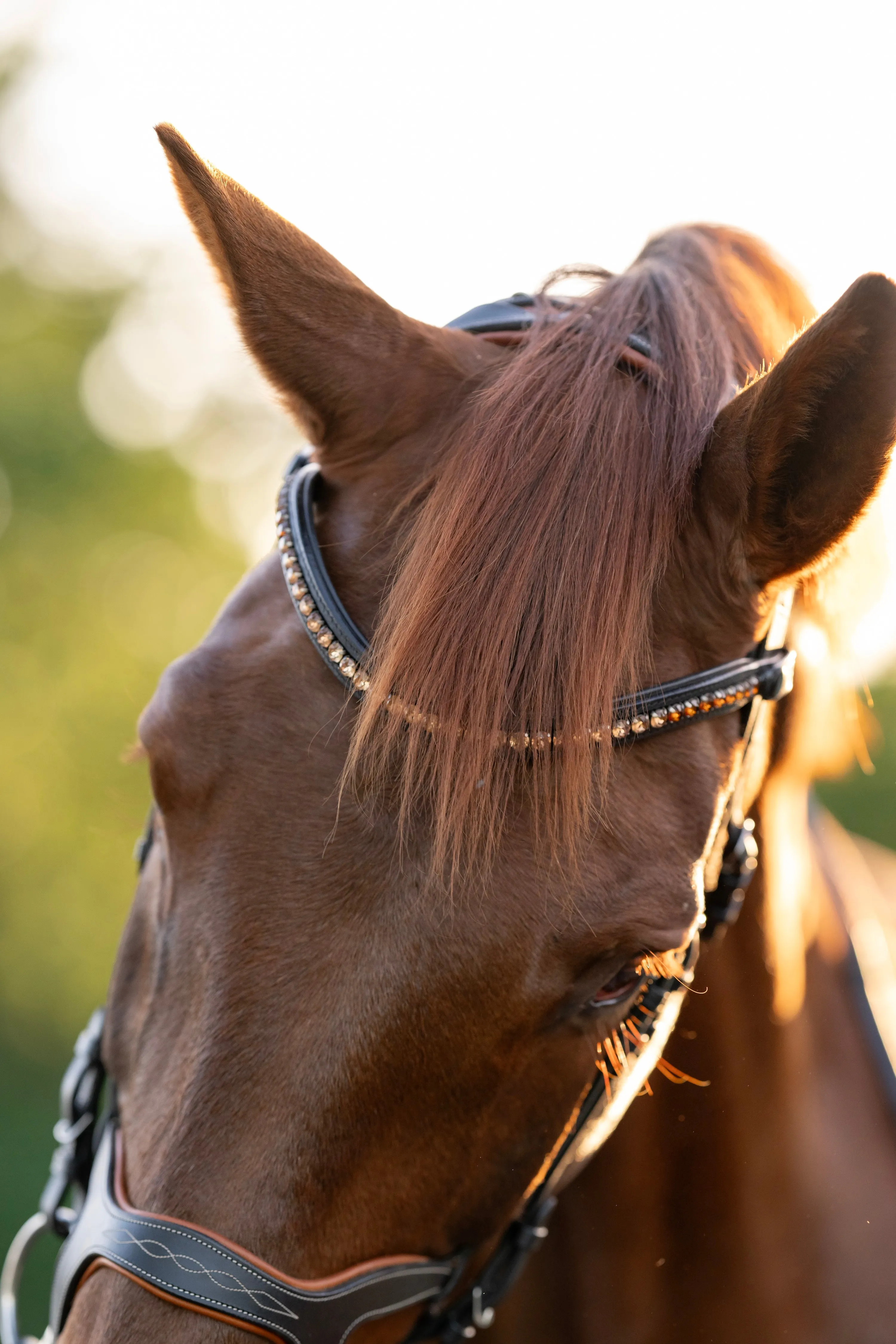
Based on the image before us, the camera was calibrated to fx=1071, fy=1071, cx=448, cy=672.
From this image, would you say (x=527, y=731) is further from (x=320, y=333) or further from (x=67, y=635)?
(x=67, y=635)

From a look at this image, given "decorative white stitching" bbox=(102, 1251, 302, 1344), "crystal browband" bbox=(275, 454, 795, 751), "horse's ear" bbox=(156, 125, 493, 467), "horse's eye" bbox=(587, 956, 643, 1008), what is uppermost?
"horse's ear" bbox=(156, 125, 493, 467)

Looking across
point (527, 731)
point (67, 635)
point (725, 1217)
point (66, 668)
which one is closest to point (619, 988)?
point (527, 731)

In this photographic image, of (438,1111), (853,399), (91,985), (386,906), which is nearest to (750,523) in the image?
(853,399)

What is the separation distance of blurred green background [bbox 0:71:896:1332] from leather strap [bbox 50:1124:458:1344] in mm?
8604

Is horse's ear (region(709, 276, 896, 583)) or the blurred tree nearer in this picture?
horse's ear (region(709, 276, 896, 583))

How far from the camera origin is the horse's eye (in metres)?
1.34

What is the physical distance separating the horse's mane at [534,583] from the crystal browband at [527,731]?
0.01 meters

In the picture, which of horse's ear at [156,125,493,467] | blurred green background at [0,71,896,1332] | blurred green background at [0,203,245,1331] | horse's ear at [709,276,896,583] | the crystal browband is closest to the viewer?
horse's ear at [709,276,896,583]

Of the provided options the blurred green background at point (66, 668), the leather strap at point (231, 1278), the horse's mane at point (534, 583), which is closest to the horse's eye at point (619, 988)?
the horse's mane at point (534, 583)

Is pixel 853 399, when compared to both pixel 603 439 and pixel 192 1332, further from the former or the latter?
pixel 192 1332

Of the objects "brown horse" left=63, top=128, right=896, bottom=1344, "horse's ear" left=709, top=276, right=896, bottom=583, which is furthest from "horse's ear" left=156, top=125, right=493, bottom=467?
"horse's ear" left=709, top=276, right=896, bottom=583

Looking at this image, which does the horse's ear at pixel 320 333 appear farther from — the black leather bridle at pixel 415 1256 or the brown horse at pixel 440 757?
the black leather bridle at pixel 415 1256

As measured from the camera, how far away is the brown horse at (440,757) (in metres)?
1.23

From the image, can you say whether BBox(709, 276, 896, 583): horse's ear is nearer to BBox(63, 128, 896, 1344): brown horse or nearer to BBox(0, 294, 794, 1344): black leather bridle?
BBox(63, 128, 896, 1344): brown horse
